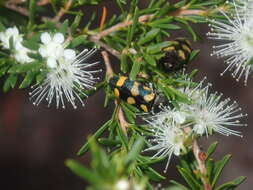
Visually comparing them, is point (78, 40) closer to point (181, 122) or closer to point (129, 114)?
point (129, 114)

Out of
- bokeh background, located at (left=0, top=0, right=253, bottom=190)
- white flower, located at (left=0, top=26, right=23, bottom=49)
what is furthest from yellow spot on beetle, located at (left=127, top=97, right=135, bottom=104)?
bokeh background, located at (left=0, top=0, right=253, bottom=190)

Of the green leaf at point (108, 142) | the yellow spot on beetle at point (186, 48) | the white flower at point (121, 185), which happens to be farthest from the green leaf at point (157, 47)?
the white flower at point (121, 185)

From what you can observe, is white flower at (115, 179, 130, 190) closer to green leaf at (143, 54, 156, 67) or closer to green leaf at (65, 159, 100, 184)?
green leaf at (65, 159, 100, 184)

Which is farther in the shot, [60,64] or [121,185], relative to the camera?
[60,64]

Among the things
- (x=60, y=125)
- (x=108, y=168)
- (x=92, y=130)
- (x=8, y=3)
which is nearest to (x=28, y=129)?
(x=60, y=125)

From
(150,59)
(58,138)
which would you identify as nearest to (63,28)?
(150,59)

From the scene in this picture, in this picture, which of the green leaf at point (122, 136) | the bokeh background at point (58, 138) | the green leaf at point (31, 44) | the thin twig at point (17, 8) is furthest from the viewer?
the bokeh background at point (58, 138)

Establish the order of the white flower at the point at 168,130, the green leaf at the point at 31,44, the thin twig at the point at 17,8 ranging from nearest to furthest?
1. the green leaf at the point at 31,44
2. the white flower at the point at 168,130
3. the thin twig at the point at 17,8

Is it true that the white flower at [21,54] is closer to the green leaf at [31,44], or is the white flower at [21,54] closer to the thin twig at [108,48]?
the green leaf at [31,44]
